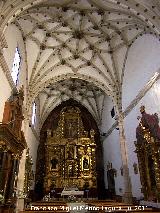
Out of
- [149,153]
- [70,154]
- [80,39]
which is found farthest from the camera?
Result: [70,154]

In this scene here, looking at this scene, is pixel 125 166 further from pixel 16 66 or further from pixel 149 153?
pixel 16 66

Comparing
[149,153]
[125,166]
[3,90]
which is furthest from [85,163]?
[3,90]

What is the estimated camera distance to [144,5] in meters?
10.1

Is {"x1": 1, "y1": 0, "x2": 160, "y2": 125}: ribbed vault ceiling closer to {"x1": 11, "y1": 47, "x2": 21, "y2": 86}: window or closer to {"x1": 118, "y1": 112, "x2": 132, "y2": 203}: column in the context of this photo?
{"x1": 11, "y1": 47, "x2": 21, "y2": 86}: window

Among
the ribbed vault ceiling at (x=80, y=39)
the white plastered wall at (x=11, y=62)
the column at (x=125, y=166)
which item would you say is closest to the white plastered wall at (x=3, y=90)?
the white plastered wall at (x=11, y=62)

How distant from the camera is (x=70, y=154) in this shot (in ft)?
75.0

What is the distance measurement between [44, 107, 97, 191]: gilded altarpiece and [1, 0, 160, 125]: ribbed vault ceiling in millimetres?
7361

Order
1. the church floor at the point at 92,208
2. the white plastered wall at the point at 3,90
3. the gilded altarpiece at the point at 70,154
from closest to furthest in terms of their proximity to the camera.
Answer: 1. the church floor at the point at 92,208
2. the white plastered wall at the point at 3,90
3. the gilded altarpiece at the point at 70,154

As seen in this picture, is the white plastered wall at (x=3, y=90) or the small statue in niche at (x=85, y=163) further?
the small statue in niche at (x=85, y=163)

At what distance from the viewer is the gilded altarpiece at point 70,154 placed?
21312 mm

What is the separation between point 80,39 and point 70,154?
1185 cm

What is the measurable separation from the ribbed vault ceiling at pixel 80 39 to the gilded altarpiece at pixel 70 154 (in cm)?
736

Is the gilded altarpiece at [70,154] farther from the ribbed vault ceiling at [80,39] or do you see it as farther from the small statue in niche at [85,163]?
the ribbed vault ceiling at [80,39]

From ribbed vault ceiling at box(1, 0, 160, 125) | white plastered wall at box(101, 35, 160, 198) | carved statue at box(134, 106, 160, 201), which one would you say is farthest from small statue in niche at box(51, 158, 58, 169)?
carved statue at box(134, 106, 160, 201)
